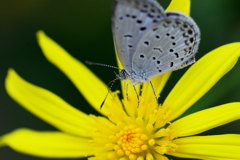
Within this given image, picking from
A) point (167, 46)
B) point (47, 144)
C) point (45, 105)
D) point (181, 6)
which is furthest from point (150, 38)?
point (47, 144)

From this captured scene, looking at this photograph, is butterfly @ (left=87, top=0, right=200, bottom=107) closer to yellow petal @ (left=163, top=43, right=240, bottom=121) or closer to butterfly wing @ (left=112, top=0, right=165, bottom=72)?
butterfly wing @ (left=112, top=0, right=165, bottom=72)

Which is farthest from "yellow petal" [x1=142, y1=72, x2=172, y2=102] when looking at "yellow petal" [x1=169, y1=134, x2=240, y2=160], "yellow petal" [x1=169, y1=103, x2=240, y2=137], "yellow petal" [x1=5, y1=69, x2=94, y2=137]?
"yellow petal" [x1=5, y1=69, x2=94, y2=137]

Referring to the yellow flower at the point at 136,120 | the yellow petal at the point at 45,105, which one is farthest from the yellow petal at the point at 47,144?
the yellow petal at the point at 45,105

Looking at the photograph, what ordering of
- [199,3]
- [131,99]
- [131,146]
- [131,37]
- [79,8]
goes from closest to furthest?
[131,37] → [131,146] → [131,99] → [199,3] → [79,8]

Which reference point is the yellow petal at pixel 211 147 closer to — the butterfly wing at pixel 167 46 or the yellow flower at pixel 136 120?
the yellow flower at pixel 136 120

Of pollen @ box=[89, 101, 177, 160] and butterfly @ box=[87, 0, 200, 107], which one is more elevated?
butterfly @ box=[87, 0, 200, 107]

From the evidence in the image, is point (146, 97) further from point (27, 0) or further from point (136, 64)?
point (27, 0)

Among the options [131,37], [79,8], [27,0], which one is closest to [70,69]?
[131,37]
